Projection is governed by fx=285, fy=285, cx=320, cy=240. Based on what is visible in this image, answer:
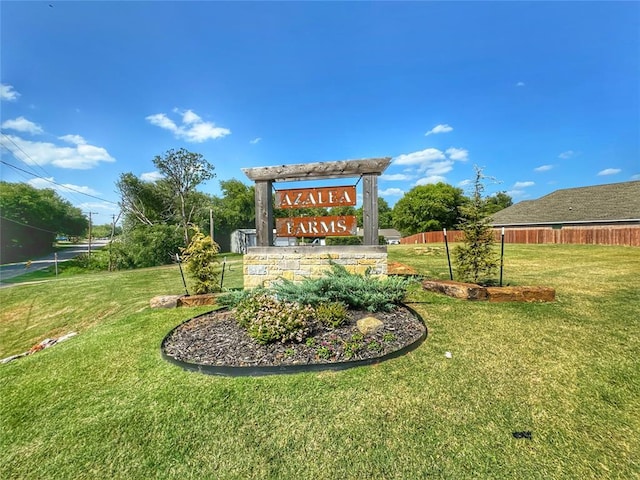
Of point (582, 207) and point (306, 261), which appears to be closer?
point (306, 261)

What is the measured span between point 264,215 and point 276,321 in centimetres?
293

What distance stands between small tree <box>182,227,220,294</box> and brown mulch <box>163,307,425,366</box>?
1.73m

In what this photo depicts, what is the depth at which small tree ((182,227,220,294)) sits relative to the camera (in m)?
5.80

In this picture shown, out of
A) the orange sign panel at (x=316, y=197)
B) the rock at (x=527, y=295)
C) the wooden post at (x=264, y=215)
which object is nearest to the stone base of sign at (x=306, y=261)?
the wooden post at (x=264, y=215)

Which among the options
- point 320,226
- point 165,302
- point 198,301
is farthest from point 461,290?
point 165,302

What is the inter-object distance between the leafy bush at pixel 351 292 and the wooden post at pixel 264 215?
139 centimetres

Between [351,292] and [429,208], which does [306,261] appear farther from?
[429,208]

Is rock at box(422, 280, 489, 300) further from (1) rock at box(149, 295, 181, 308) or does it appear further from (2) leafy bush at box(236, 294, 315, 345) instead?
(1) rock at box(149, 295, 181, 308)

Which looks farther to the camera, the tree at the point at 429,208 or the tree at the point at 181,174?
the tree at the point at 429,208

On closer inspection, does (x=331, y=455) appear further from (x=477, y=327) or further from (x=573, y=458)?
(x=477, y=327)

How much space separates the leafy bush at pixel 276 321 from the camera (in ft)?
11.5

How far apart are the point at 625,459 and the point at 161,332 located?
5.24 metres

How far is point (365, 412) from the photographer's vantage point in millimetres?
2438

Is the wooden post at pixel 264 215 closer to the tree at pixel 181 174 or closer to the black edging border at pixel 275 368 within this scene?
the black edging border at pixel 275 368
